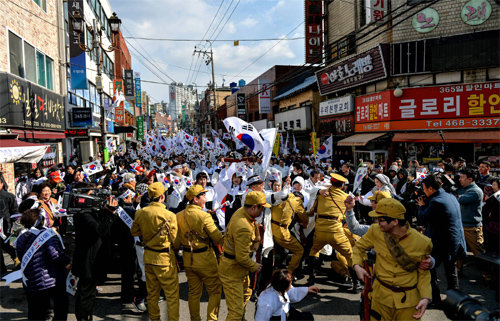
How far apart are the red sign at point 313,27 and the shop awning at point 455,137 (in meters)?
9.52

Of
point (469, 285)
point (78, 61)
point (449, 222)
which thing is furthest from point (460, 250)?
point (78, 61)

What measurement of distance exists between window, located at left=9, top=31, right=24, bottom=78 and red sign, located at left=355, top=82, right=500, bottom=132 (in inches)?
648

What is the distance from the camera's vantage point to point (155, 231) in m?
4.12

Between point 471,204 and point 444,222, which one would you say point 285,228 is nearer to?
point 444,222

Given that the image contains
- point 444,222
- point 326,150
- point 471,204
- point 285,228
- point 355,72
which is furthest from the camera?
point 355,72

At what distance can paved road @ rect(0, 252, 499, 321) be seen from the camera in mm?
4688

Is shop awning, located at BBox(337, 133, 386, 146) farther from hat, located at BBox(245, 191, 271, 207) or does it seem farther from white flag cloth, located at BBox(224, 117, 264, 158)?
hat, located at BBox(245, 191, 271, 207)

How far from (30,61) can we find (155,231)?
13.0m

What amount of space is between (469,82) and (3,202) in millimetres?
17379

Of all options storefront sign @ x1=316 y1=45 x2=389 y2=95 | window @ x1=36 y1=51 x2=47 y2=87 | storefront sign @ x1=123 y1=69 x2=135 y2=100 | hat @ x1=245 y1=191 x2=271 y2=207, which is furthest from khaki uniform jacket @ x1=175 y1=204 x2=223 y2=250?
storefront sign @ x1=123 y1=69 x2=135 y2=100

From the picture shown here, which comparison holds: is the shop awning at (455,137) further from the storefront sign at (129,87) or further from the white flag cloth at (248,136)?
the storefront sign at (129,87)

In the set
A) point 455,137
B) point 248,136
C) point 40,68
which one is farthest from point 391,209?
point 40,68

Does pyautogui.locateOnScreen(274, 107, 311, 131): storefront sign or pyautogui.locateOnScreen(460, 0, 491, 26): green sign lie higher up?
pyautogui.locateOnScreen(460, 0, 491, 26): green sign

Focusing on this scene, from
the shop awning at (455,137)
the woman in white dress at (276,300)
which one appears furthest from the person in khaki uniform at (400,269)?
the shop awning at (455,137)
